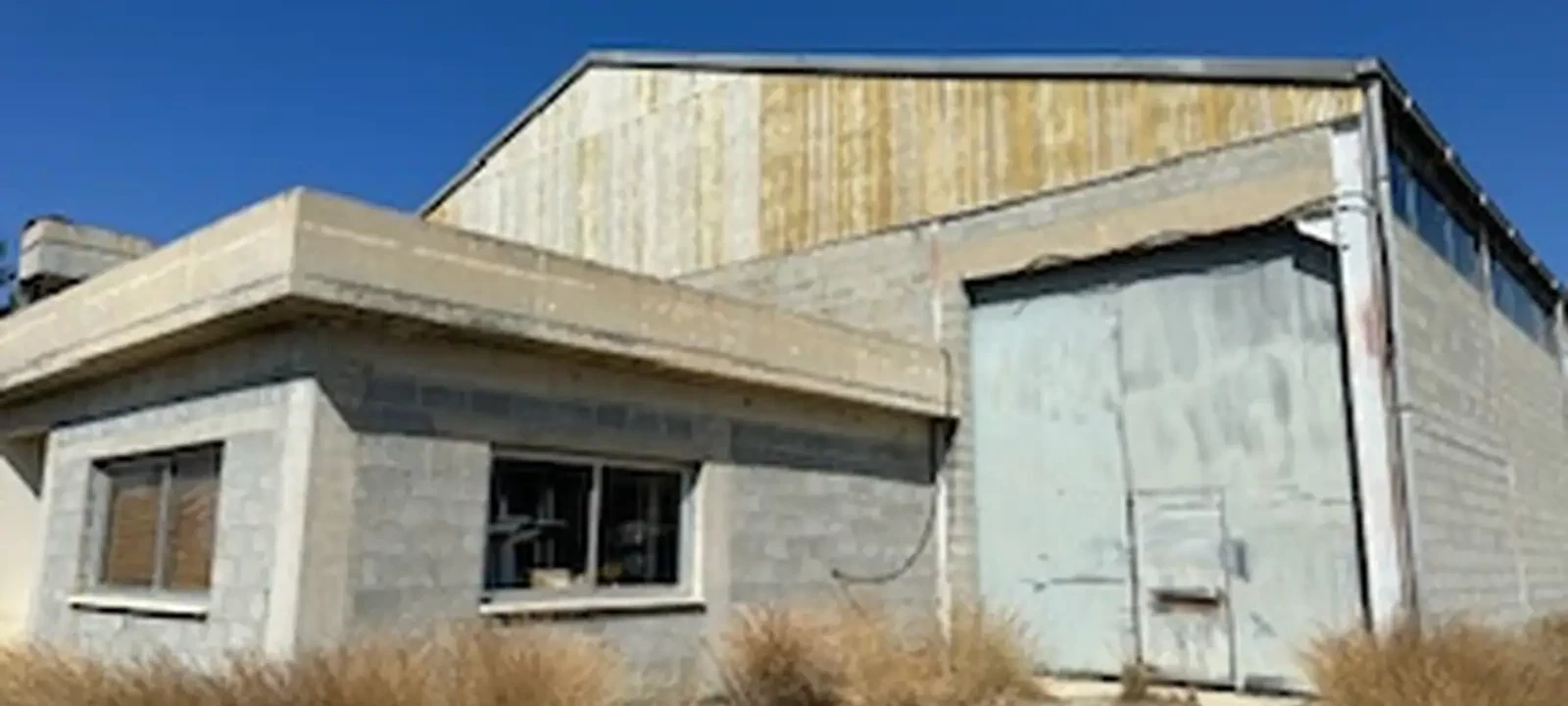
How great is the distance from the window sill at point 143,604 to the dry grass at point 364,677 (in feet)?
2.67

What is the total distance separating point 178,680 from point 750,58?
10484mm

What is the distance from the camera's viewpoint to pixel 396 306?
294 inches

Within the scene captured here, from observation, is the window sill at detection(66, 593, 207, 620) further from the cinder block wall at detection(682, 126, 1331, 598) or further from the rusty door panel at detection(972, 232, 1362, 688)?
the rusty door panel at detection(972, 232, 1362, 688)

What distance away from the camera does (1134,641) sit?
1083 centimetres

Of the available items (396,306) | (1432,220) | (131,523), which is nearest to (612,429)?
(396,306)

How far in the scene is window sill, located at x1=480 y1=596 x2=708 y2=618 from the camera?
820cm

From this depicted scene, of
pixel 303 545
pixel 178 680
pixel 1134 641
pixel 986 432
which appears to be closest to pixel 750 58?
pixel 986 432

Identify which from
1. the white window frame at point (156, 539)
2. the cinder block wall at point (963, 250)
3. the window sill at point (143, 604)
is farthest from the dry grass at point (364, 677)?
the cinder block wall at point (963, 250)

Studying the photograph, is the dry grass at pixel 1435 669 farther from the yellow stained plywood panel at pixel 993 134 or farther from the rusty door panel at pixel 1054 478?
the yellow stained plywood panel at pixel 993 134

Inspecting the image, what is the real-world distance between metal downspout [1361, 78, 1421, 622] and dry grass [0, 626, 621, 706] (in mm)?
6462

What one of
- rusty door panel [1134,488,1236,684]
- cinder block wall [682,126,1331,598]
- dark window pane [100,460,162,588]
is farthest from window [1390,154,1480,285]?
dark window pane [100,460,162,588]

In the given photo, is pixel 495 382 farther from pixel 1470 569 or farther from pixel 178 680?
pixel 1470 569

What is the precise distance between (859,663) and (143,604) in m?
5.46

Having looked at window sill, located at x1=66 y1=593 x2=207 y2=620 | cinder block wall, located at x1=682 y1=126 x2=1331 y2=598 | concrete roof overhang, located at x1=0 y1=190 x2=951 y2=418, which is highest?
cinder block wall, located at x1=682 y1=126 x2=1331 y2=598
